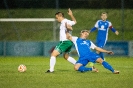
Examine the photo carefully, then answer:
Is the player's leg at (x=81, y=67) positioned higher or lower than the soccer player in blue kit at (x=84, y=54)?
lower

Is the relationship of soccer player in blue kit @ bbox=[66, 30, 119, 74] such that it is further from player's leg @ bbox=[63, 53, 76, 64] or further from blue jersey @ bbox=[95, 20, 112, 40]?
blue jersey @ bbox=[95, 20, 112, 40]

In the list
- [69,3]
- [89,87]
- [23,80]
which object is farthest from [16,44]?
[89,87]

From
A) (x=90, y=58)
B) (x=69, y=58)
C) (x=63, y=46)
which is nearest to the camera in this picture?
(x=90, y=58)

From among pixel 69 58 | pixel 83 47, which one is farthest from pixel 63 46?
pixel 83 47

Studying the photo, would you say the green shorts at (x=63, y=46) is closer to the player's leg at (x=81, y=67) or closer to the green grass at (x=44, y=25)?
the player's leg at (x=81, y=67)

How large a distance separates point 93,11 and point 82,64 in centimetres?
2304

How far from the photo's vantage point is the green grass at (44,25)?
111 feet

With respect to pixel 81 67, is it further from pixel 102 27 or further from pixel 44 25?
pixel 44 25

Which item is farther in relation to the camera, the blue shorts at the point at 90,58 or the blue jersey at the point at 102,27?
the blue jersey at the point at 102,27

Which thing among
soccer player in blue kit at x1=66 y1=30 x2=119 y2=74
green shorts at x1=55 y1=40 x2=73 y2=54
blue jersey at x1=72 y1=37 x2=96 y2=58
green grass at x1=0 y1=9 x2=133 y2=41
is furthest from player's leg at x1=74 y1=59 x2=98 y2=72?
green grass at x1=0 y1=9 x2=133 y2=41

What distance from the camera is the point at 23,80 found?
13.5 metres

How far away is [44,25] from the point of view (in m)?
36.4

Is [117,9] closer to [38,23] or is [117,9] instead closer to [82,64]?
[38,23]

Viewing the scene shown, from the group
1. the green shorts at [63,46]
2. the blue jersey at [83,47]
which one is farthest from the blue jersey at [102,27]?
the blue jersey at [83,47]
